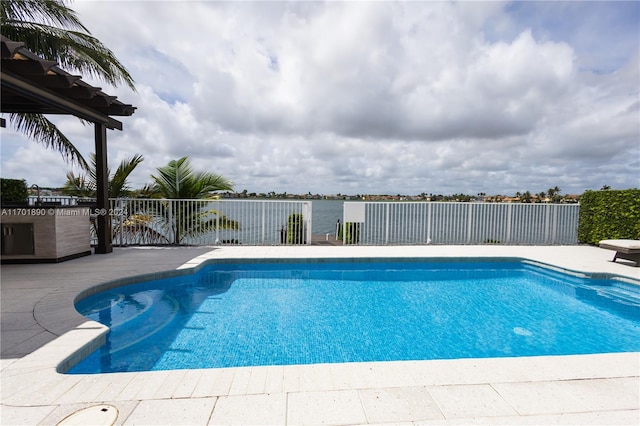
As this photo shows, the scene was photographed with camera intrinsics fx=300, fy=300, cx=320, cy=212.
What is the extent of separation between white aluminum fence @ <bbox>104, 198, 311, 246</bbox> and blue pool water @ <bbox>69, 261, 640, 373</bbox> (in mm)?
2041

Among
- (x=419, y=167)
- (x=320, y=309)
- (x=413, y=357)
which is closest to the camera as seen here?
(x=413, y=357)

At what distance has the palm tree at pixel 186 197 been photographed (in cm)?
812

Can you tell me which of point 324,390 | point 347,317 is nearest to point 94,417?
point 324,390

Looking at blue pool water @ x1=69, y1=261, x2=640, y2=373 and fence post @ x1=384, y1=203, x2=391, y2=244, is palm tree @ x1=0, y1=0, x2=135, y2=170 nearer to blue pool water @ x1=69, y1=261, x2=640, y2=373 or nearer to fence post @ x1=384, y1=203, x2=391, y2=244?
blue pool water @ x1=69, y1=261, x2=640, y2=373

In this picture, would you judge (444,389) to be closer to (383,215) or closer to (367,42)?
(383,215)

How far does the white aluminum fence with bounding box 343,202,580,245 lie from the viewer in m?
8.70

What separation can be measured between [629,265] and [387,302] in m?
5.94

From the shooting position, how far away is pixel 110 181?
28.8 ft

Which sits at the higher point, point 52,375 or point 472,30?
point 472,30

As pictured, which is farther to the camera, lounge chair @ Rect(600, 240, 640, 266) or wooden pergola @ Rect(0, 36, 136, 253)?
lounge chair @ Rect(600, 240, 640, 266)

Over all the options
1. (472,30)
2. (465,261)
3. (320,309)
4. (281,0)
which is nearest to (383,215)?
(465,261)

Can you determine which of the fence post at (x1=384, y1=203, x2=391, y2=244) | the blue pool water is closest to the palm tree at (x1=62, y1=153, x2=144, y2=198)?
the blue pool water

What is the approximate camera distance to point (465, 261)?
7.11 m

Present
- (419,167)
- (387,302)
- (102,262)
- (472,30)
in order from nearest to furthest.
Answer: (387,302), (102,262), (472,30), (419,167)
